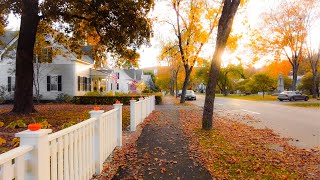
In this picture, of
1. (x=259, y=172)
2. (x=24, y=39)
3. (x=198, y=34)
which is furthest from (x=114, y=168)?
(x=198, y=34)

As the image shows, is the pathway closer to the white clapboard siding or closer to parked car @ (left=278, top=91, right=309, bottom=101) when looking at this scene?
the white clapboard siding

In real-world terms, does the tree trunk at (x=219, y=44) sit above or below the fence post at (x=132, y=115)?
above

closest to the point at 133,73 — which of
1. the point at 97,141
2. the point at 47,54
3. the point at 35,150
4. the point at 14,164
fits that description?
the point at 47,54

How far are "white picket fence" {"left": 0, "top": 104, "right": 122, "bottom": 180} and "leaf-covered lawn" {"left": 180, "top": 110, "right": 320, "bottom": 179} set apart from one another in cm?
228

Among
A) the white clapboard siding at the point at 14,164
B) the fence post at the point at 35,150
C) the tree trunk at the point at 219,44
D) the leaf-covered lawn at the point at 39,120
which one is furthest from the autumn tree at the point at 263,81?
the white clapboard siding at the point at 14,164

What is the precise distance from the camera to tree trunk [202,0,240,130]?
11602 millimetres

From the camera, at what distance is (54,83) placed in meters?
32.0

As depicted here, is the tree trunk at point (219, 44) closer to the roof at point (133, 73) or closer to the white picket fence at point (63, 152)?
the white picket fence at point (63, 152)

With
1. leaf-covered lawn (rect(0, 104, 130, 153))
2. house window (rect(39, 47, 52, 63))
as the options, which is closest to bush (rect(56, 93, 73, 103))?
house window (rect(39, 47, 52, 63))

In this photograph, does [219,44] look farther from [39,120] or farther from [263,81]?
[263,81]

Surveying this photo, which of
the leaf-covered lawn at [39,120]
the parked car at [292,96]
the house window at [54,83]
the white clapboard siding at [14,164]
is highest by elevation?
the house window at [54,83]

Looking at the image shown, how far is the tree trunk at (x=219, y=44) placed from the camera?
457 inches

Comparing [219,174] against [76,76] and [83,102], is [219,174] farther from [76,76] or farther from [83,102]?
[76,76]

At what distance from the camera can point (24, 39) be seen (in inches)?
724
